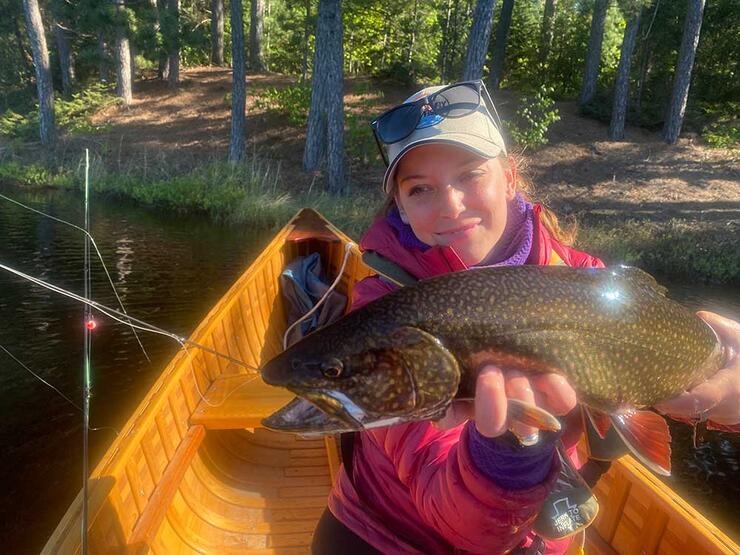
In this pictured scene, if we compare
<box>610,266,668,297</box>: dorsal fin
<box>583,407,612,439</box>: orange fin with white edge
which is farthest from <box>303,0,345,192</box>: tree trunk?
<box>583,407,612,439</box>: orange fin with white edge

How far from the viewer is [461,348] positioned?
6.40ft

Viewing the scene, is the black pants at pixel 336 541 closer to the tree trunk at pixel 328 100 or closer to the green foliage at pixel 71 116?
the tree trunk at pixel 328 100


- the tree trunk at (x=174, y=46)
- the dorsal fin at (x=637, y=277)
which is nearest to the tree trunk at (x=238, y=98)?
the tree trunk at (x=174, y=46)

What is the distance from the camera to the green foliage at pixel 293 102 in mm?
24438

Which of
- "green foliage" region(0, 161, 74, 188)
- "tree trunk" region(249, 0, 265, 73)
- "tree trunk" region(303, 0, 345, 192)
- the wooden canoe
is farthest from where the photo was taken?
"tree trunk" region(249, 0, 265, 73)

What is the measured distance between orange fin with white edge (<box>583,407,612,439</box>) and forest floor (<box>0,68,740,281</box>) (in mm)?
11395

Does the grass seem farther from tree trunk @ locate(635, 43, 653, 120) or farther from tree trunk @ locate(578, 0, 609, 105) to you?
tree trunk @ locate(635, 43, 653, 120)

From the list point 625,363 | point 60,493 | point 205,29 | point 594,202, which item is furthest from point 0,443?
point 205,29

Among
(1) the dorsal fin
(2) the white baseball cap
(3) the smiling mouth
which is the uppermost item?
(2) the white baseball cap

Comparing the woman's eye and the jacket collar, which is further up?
the woman's eye

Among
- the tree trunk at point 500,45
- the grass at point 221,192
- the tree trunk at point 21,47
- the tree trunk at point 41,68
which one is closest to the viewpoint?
the grass at point 221,192

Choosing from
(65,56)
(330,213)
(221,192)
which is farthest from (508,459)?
(65,56)

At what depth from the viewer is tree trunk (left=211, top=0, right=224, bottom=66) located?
33209 millimetres

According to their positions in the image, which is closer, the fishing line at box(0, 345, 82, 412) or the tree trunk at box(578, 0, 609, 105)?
the fishing line at box(0, 345, 82, 412)
